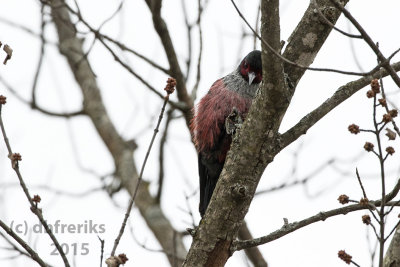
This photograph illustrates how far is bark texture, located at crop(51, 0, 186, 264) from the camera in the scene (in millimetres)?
5855

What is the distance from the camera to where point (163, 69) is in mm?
5188

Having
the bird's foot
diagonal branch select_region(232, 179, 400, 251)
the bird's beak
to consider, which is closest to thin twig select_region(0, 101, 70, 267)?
diagonal branch select_region(232, 179, 400, 251)

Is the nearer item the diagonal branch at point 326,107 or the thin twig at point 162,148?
the diagonal branch at point 326,107

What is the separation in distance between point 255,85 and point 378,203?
103 inches

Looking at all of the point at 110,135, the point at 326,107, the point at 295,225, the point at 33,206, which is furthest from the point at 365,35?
the point at 110,135

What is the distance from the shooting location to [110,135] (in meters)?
6.50

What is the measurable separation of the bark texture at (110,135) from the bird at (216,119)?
25.0 inches

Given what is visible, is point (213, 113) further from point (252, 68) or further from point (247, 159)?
point (247, 159)

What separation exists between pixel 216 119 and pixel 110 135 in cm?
178

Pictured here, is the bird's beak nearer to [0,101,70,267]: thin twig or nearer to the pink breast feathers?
the pink breast feathers

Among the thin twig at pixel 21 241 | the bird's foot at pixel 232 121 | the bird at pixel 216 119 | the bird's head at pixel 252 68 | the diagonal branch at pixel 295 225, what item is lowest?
the thin twig at pixel 21 241

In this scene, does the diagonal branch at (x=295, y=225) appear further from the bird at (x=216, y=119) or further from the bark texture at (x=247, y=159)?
the bird at (x=216, y=119)

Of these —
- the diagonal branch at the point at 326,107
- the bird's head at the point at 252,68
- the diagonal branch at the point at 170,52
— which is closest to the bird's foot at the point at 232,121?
the diagonal branch at the point at 326,107

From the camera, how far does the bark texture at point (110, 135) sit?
5.86 meters
